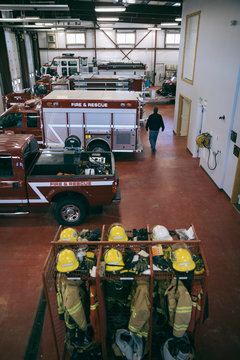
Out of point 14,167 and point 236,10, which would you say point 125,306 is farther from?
point 236,10

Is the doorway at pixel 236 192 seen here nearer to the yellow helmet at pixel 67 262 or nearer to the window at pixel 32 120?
the yellow helmet at pixel 67 262

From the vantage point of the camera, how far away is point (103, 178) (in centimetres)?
692

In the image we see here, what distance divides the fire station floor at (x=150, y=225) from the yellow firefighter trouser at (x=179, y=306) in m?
1.02

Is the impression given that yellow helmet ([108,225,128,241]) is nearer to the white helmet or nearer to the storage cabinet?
the storage cabinet

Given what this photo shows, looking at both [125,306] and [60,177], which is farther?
[60,177]

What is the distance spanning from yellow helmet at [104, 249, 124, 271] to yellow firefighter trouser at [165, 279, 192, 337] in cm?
73

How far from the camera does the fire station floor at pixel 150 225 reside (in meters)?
4.63

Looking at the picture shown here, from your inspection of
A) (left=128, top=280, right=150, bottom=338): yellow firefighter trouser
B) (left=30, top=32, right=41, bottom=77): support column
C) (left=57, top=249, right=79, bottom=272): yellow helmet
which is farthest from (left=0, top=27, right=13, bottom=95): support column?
(left=128, top=280, right=150, bottom=338): yellow firefighter trouser

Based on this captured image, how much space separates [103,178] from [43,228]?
2041 mm

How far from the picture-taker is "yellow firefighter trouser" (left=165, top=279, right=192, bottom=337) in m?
3.72

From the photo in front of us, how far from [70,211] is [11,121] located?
596cm

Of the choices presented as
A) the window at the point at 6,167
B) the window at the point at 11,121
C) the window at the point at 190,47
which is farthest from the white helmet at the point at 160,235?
the window at the point at 190,47

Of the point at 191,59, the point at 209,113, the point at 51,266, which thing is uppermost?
the point at 191,59

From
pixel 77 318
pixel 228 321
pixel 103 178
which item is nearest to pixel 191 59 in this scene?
pixel 103 178
